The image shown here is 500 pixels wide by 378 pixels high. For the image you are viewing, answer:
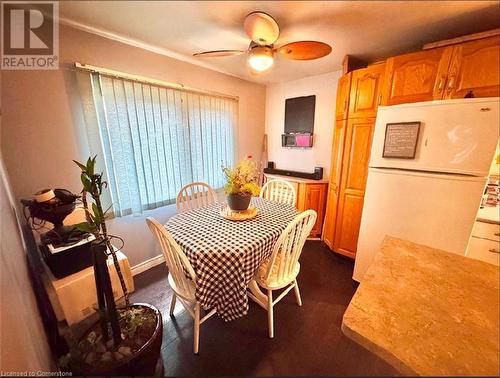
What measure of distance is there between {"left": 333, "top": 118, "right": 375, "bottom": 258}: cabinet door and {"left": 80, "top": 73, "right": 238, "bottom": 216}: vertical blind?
153 centimetres

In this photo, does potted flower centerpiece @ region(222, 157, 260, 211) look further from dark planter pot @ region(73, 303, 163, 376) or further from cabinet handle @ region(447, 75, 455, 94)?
cabinet handle @ region(447, 75, 455, 94)

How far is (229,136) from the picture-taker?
104 inches

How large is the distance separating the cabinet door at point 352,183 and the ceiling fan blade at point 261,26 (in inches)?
52.1

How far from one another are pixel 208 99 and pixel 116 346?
227 centimetres

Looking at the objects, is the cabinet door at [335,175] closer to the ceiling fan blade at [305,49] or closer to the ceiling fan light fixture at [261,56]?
the ceiling fan blade at [305,49]

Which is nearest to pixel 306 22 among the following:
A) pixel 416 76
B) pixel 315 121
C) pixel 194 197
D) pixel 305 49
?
pixel 305 49

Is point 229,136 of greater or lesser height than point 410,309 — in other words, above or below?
above

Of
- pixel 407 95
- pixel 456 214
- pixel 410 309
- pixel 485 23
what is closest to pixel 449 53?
pixel 485 23

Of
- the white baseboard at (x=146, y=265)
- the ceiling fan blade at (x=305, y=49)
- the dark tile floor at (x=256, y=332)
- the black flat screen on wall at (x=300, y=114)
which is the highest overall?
the ceiling fan blade at (x=305, y=49)

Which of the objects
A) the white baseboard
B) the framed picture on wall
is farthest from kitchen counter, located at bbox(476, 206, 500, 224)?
the white baseboard

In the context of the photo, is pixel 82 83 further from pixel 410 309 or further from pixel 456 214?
pixel 456 214

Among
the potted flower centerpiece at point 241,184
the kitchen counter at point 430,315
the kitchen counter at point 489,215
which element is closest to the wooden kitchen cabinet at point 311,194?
the potted flower centerpiece at point 241,184

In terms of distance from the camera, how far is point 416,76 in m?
1.50

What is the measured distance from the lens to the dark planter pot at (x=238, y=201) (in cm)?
150
